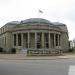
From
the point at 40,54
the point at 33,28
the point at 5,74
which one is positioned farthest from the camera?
the point at 33,28

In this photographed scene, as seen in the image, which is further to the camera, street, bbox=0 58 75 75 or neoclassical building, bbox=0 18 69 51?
neoclassical building, bbox=0 18 69 51

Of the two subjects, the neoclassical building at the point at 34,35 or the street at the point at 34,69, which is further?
the neoclassical building at the point at 34,35

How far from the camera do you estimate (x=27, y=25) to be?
80250mm

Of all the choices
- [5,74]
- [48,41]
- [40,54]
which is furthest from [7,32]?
[5,74]

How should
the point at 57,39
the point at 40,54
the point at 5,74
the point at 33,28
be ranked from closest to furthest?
the point at 5,74 → the point at 40,54 → the point at 33,28 → the point at 57,39

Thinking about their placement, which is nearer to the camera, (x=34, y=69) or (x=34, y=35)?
(x=34, y=69)

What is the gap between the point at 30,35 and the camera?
81875 millimetres

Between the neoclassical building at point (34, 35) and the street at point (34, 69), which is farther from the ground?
the neoclassical building at point (34, 35)

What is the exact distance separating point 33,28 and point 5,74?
65.1 meters

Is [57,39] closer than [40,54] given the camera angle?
No

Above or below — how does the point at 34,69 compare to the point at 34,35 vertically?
below

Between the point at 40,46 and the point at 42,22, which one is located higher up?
the point at 42,22

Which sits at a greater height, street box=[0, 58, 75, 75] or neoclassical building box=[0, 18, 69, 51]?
neoclassical building box=[0, 18, 69, 51]

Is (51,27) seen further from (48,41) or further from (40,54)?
(40,54)
